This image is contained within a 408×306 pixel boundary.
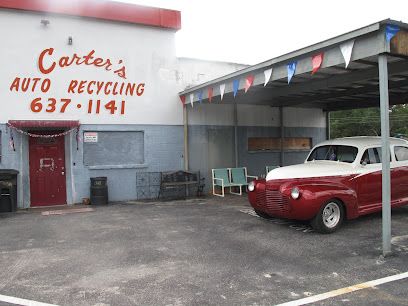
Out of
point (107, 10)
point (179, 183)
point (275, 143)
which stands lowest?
point (179, 183)

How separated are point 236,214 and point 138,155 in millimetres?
4394

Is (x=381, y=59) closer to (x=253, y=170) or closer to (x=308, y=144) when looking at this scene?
(x=253, y=170)

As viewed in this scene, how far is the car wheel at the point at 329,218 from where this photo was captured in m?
7.11

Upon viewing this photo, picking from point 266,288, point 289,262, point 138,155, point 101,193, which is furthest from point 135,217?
point 266,288

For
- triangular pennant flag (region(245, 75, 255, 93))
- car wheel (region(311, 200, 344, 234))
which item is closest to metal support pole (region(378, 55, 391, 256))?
car wheel (region(311, 200, 344, 234))

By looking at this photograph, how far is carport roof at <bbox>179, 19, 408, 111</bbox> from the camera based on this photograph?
5.89 metres

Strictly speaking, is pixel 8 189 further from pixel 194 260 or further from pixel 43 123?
pixel 194 260

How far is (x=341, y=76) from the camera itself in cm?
908

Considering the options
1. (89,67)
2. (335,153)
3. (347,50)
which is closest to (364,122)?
(335,153)

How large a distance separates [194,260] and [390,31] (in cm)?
453

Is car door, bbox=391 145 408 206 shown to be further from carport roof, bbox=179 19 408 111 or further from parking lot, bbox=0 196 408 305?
carport roof, bbox=179 19 408 111

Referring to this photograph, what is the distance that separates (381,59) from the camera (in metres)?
5.83

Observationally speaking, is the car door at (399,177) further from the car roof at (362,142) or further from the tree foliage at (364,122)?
the tree foliage at (364,122)

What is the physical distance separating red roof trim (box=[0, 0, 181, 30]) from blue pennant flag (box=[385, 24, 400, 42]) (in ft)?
27.0
